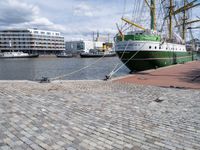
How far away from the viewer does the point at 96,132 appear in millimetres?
5527

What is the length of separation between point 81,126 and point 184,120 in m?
2.97

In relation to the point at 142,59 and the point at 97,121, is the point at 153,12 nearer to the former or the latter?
the point at 142,59

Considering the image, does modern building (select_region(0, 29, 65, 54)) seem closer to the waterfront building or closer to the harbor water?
the waterfront building

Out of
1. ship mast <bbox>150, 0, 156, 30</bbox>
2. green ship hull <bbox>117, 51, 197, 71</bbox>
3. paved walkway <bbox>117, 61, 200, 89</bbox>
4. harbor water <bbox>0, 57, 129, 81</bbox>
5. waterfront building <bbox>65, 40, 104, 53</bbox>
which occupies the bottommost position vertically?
harbor water <bbox>0, 57, 129, 81</bbox>

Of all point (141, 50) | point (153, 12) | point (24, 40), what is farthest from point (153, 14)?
point (24, 40)

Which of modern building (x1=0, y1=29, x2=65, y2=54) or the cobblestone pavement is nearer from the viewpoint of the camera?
the cobblestone pavement

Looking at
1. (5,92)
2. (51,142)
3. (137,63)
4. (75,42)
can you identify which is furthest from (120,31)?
(75,42)

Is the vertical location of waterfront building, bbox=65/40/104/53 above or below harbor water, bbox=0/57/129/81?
above

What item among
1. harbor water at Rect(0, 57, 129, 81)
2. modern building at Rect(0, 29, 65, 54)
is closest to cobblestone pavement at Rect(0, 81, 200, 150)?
harbor water at Rect(0, 57, 129, 81)

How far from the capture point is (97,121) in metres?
6.36

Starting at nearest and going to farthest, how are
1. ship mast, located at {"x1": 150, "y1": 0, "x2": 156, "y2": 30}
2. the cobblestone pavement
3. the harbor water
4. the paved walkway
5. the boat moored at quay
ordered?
the cobblestone pavement < the paved walkway < the boat moored at quay < the harbor water < ship mast, located at {"x1": 150, "y1": 0, "x2": 156, "y2": 30}

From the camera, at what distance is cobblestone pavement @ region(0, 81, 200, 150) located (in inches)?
194

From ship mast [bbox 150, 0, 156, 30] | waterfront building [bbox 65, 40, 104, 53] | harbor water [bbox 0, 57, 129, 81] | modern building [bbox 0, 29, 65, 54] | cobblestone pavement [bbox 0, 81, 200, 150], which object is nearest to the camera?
cobblestone pavement [bbox 0, 81, 200, 150]

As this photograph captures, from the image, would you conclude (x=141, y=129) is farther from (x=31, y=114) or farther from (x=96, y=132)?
(x=31, y=114)
